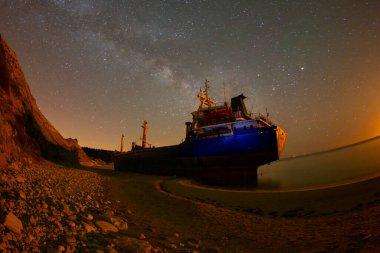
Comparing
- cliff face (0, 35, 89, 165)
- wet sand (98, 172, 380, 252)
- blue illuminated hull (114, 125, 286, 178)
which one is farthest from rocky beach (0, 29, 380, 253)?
blue illuminated hull (114, 125, 286, 178)

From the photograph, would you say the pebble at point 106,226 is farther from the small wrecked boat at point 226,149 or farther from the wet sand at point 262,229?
the small wrecked boat at point 226,149

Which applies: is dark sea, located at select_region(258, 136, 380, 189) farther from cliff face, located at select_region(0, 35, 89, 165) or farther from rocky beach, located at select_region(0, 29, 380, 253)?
cliff face, located at select_region(0, 35, 89, 165)

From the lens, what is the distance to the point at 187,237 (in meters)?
5.30

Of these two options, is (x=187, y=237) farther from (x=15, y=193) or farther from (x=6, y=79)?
(x=6, y=79)

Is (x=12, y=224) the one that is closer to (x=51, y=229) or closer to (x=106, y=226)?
(x=51, y=229)

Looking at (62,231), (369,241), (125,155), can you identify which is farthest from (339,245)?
(125,155)

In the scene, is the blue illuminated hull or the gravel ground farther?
the blue illuminated hull

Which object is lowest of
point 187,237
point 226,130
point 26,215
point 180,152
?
point 187,237

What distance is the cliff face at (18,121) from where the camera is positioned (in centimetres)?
1198

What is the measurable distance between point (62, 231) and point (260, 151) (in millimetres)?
21062

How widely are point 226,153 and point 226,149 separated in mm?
448

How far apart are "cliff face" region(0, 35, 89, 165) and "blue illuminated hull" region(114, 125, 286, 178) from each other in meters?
13.5

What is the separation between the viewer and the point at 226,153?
2288 centimetres

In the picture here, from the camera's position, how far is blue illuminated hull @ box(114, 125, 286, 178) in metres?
22.2
